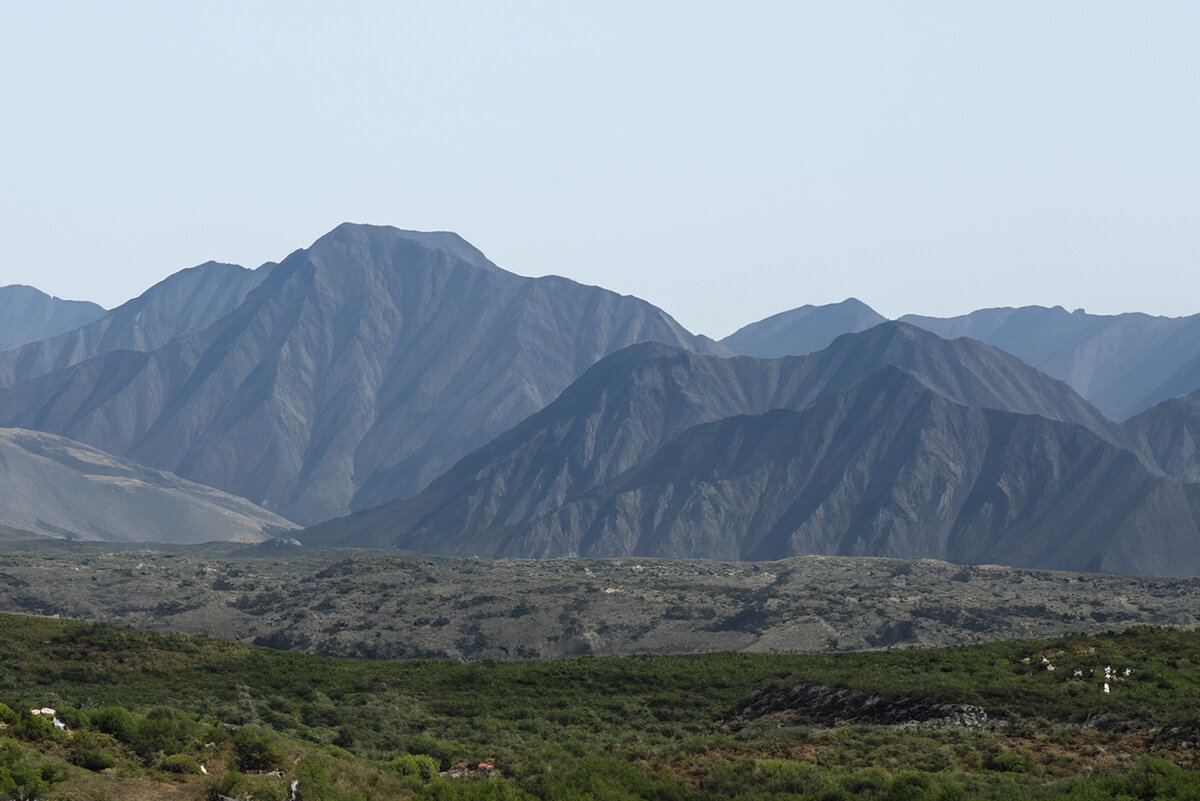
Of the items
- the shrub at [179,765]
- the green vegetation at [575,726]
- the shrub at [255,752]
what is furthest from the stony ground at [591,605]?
the shrub at [179,765]

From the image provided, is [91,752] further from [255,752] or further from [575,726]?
[575,726]

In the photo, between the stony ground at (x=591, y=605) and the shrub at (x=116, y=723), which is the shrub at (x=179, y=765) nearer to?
the shrub at (x=116, y=723)

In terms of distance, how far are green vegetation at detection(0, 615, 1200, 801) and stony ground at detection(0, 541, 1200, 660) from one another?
121 feet

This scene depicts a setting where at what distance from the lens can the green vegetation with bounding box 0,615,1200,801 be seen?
31.7 meters

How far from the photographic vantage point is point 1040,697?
150ft

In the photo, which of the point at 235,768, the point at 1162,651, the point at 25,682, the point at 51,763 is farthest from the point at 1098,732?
the point at 25,682

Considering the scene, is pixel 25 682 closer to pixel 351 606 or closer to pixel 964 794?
pixel 964 794

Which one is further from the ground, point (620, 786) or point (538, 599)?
point (620, 786)

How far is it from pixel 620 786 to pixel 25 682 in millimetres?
33943

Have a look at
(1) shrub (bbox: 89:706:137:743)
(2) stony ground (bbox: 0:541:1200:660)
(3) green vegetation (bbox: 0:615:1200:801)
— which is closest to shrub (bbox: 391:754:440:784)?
(3) green vegetation (bbox: 0:615:1200:801)

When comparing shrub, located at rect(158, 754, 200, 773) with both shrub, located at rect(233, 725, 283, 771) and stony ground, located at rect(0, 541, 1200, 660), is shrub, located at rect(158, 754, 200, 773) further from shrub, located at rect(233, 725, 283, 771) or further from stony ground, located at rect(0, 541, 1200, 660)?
stony ground, located at rect(0, 541, 1200, 660)

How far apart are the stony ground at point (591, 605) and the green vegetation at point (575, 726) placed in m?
36.8

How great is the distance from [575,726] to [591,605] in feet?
228

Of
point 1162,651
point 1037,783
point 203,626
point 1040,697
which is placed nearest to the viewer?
point 1037,783
